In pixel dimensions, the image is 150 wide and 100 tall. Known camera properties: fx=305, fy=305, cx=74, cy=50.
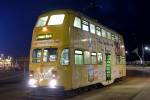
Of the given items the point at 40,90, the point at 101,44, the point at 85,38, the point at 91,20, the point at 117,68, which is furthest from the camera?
the point at 117,68

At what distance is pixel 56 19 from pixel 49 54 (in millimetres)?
2039

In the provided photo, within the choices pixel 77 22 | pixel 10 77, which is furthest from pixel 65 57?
pixel 10 77

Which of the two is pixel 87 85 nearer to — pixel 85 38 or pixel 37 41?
pixel 85 38

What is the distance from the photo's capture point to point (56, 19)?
56.1ft

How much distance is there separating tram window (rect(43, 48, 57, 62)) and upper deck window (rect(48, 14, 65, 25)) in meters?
1.53

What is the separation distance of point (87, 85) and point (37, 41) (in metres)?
4.25

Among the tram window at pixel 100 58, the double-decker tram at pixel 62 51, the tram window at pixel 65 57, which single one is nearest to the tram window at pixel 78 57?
the double-decker tram at pixel 62 51

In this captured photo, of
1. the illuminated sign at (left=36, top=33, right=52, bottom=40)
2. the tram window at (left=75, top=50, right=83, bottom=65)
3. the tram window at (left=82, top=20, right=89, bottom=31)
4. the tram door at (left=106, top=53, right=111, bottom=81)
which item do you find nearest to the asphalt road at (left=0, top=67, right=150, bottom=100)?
the tram door at (left=106, top=53, right=111, bottom=81)

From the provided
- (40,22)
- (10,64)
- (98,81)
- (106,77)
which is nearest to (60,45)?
(40,22)

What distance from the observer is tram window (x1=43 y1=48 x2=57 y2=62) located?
1634cm

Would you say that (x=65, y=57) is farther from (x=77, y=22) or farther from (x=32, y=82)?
(x=77, y=22)

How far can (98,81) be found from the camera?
2105 cm

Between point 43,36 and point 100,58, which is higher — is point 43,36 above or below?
above

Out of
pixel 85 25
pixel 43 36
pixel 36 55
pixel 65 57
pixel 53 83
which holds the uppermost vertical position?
pixel 85 25
